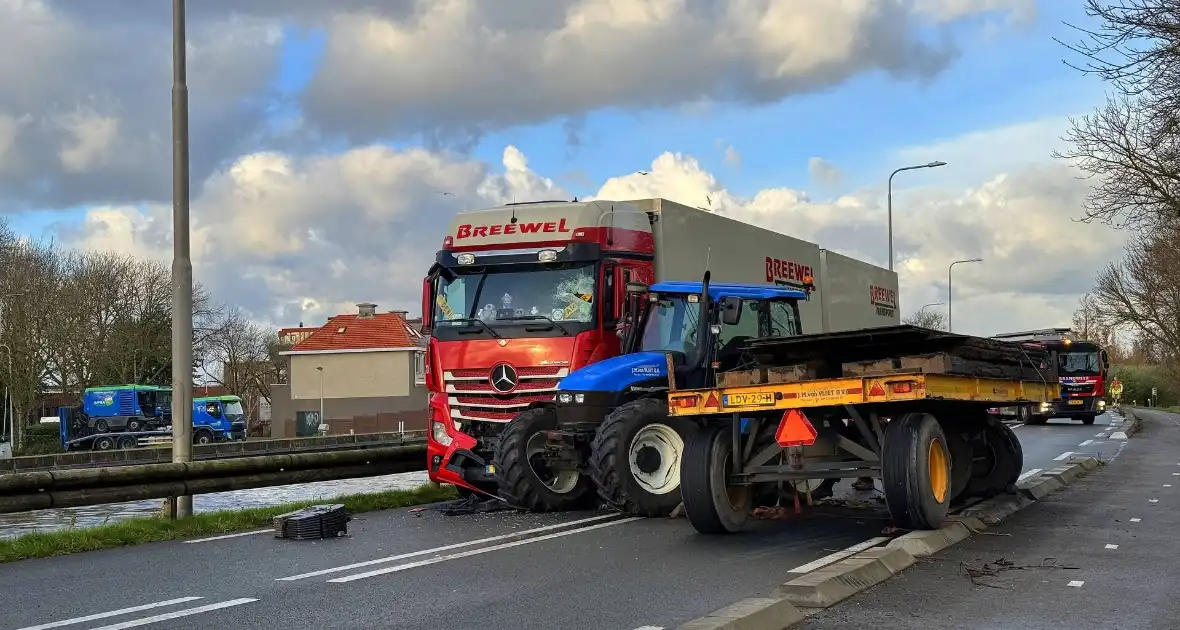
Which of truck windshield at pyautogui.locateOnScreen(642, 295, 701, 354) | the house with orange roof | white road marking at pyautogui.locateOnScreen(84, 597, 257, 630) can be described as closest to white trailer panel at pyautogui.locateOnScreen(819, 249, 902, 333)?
truck windshield at pyautogui.locateOnScreen(642, 295, 701, 354)

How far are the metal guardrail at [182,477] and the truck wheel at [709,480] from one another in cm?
534

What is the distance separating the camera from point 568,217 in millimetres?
14242

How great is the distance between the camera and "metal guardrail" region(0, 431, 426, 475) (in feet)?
135

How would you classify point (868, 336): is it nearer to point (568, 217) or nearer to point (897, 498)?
point (897, 498)

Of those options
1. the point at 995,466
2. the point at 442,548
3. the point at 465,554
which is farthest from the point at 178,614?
the point at 995,466

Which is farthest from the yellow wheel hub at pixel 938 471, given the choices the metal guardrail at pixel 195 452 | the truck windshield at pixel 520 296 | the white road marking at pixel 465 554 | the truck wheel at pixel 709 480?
the metal guardrail at pixel 195 452

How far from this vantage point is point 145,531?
11.7 m

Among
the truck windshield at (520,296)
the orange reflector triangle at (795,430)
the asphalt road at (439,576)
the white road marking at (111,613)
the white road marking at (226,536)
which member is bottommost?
the asphalt road at (439,576)

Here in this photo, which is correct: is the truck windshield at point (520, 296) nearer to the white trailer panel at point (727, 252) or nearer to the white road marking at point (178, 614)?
the white trailer panel at point (727, 252)

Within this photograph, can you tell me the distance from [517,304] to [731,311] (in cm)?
267

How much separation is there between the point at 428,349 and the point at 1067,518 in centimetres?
736

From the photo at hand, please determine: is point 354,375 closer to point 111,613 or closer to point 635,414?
point 635,414

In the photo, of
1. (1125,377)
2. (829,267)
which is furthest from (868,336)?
(1125,377)

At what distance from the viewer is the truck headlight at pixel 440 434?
14.1 meters
